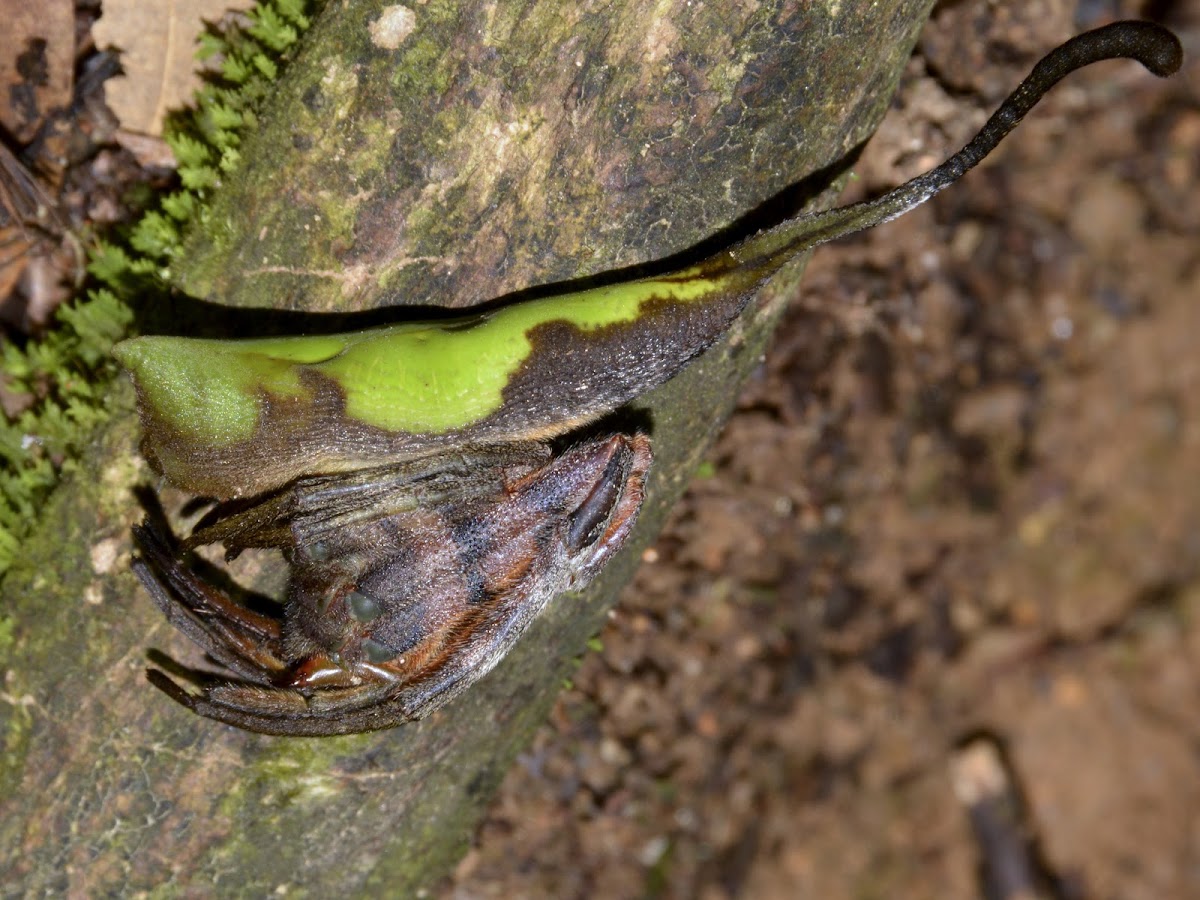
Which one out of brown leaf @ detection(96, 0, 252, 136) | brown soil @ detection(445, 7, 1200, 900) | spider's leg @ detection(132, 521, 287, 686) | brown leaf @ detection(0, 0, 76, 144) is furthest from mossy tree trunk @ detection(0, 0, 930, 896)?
brown soil @ detection(445, 7, 1200, 900)

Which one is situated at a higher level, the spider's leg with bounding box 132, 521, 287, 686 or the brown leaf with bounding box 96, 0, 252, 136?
the brown leaf with bounding box 96, 0, 252, 136

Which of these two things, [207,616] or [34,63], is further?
[34,63]

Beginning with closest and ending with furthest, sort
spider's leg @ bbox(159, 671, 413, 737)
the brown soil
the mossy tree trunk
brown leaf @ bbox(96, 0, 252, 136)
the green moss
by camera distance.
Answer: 1. the mossy tree trunk
2. spider's leg @ bbox(159, 671, 413, 737)
3. the green moss
4. brown leaf @ bbox(96, 0, 252, 136)
5. the brown soil

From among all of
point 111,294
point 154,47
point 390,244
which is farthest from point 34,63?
point 390,244

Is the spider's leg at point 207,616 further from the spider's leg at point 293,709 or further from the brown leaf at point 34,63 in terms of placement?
the brown leaf at point 34,63

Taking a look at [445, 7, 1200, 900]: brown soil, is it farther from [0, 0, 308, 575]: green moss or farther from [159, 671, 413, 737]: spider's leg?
[0, 0, 308, 575]: green moss

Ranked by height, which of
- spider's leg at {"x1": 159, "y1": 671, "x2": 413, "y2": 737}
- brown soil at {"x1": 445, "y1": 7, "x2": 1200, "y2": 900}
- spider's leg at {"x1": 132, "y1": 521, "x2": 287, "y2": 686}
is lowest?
brown soil at {"x1": 445, "y1": 7, "x2": 1200, "y2": 900}

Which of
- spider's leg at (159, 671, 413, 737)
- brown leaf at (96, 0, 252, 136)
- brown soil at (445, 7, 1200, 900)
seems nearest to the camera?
spider's leg at (159, 671, 413, 737)

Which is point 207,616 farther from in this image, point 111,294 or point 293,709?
point 111,294
